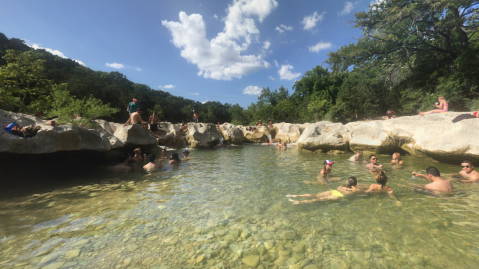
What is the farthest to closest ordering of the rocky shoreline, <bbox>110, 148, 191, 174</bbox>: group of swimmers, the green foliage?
<bbox>110, 148, 191, 174</bbox>: group of swimmers, the green foliage, the rocky shoreline

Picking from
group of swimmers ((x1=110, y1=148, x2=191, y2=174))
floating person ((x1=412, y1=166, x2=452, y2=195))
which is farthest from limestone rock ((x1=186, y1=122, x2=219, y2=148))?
floating person ((x1=412, y1=166, x2=452, y2=195))

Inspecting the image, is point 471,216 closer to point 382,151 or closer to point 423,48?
point 382,151

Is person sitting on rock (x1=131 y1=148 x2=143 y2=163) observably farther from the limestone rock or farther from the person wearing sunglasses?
the person wearing sunglasses

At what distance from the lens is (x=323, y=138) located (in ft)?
40.1

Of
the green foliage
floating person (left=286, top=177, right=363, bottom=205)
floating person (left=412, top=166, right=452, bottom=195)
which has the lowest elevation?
floating person (left=286, top=177, right=363, bottom=205)

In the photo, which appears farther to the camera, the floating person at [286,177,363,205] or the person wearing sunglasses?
the person wearing sunglasses

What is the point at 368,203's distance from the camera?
4102 millimetres

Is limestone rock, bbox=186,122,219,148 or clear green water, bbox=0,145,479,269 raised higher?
limestone rock, bbox=186,122,219,148

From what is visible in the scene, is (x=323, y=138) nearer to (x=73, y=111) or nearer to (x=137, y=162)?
(x=137, y=162)

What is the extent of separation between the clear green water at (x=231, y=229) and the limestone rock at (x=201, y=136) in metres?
10.3

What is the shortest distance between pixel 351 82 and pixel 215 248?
90.3 ft

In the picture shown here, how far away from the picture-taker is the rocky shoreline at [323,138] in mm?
5266

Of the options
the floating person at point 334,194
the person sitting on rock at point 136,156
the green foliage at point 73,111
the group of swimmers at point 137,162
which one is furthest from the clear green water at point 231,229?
the person sitting on rock at point 136,156

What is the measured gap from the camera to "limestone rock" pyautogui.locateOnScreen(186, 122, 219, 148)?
1548 cm
